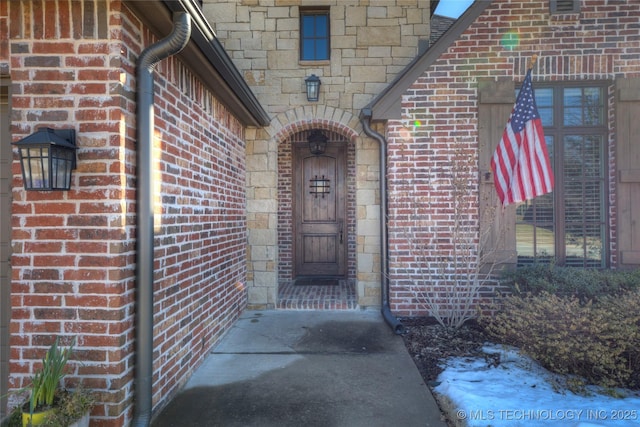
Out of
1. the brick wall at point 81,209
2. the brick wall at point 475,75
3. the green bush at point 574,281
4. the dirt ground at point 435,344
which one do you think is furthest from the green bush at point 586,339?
the brick wall at point 81,209

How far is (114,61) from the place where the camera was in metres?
2.34

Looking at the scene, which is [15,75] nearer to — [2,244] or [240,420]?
[2,244]

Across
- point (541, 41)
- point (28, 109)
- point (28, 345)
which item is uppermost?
point (541, 41)

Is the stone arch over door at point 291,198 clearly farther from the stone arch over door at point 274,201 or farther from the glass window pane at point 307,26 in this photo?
the glass window pane at point 307,26

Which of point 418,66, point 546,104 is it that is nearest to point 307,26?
point 418,66

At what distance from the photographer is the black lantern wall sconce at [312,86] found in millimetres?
5340

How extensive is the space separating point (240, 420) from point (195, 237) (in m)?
1.63

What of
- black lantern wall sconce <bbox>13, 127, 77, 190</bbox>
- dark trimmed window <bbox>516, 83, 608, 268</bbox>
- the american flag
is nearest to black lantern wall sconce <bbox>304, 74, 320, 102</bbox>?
the american flag

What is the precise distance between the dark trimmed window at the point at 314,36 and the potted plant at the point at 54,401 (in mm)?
4997

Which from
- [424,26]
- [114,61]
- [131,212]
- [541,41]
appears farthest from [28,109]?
[541,41]

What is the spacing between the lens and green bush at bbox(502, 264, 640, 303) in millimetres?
4082

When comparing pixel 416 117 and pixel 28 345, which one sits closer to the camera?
pixel 28 345

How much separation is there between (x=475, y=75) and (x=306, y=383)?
4.30m

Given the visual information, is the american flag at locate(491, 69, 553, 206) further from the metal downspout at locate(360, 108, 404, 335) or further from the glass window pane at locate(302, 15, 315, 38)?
the glass window pane at locate(302, 15, 315, 38)
